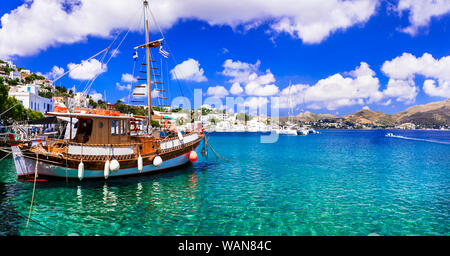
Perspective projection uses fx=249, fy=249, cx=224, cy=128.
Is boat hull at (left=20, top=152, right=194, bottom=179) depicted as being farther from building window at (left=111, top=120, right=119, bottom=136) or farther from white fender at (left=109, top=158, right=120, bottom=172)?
building window at (left=111, top=120, right=119, bottom=136)

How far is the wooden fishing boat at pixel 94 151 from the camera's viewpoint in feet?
54.9

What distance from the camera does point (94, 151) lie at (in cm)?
1770

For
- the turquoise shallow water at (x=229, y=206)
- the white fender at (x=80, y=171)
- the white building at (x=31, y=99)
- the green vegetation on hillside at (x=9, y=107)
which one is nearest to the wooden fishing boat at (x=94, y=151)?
the white fender at (x=80, y=171)

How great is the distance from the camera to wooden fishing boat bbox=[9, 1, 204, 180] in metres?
16.7

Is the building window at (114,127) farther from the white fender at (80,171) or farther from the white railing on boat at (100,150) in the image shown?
the white fender at (80,171)

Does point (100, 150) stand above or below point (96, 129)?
below

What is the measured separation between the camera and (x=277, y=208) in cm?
1326

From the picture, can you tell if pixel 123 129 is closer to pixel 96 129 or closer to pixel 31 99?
pixel 96 129

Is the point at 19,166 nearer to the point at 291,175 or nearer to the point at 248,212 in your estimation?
the point at 248,212

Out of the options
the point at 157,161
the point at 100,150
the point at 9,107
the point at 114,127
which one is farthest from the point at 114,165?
the point at 9,107

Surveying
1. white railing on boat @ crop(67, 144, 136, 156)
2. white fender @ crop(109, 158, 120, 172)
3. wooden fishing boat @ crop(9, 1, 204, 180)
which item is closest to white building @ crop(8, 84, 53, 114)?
wooden fishing boat @ crop(9, 1, 204, 180)
